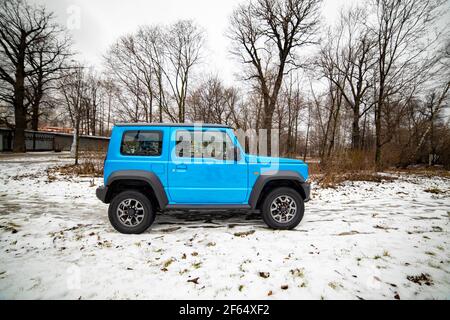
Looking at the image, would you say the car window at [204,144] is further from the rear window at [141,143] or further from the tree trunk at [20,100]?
the tree trunk at [20,100]

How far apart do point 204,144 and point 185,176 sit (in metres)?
0.68

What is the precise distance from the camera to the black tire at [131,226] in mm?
3328

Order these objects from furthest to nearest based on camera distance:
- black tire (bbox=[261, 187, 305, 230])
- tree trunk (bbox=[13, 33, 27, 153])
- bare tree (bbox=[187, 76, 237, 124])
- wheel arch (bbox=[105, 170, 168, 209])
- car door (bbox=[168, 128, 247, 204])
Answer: bare tree (bbox=[187, 76, 237, 124]) < tree trunk (bbox=[13, 33, 27, 153]) < black tire (bbox=[261, 187, 305, 230]) < car door (bbox=[168, 128, 247, 204]) < wheel arch (bbox=[105, 170, 168, 209])

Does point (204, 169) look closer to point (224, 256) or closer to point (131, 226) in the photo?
point (224, 256)

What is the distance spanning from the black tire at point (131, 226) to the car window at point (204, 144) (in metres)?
1.07

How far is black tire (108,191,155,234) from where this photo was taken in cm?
333

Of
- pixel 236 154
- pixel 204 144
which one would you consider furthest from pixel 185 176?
pixel 236 154

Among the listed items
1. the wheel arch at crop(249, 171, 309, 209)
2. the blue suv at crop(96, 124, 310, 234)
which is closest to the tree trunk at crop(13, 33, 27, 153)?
the blue suv at crop(96, 124, 310, 234)

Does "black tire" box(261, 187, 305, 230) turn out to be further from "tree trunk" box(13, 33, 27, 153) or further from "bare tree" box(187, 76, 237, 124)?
"tree trunk" box(13, 33, 27, 153)

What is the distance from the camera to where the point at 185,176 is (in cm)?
340

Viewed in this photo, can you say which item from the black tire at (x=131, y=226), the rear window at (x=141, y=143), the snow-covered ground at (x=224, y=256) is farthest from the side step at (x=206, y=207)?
the rear window at (x=141, y=143)
